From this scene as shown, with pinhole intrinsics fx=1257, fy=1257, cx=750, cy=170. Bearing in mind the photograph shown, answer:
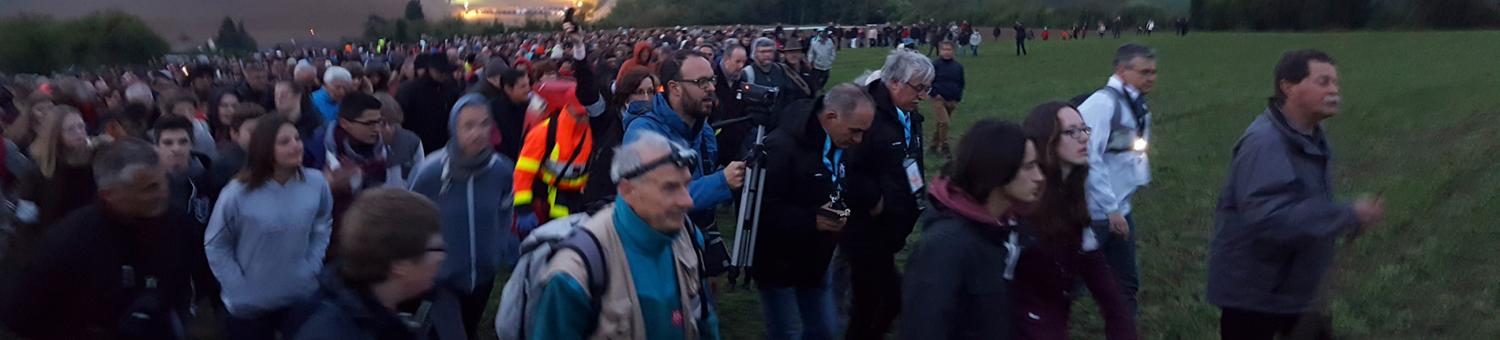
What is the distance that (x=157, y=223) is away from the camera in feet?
13.9

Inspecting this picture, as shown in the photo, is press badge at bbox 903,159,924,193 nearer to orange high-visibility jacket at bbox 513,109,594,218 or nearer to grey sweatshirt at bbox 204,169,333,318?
orange high-visibility jacket at bbox 513,109,594,218

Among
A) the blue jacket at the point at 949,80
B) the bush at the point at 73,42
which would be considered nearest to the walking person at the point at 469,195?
the blue jacket at the point at 949,80

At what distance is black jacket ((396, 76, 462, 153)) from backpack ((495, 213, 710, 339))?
6.71 m

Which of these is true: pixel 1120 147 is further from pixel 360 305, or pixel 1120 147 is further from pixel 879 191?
pixel 360 305

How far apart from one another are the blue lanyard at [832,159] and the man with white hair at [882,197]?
0.46 feet

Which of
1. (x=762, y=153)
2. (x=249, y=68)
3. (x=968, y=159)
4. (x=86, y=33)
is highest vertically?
(x=968, y=159)

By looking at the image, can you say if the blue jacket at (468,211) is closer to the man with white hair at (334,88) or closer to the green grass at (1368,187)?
the green grass at (1368,187)

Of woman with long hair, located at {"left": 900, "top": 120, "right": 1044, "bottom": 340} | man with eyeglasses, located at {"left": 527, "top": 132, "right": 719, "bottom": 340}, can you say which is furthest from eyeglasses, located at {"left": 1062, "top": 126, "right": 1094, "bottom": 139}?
man with eyeglasses, located at {"left": 527, "top": 132, "right": 719, "bottom": 340}

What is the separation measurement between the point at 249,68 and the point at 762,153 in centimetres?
868

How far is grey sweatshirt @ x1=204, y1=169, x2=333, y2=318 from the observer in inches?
177

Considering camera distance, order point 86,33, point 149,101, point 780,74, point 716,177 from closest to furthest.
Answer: point 716,177 < point 149,101 < point 780,74 < point 86,33

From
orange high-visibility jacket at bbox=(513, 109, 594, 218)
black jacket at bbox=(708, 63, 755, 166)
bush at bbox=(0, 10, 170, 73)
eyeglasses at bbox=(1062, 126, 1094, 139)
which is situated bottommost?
bush at bbox=(0, 10, 170, 73)

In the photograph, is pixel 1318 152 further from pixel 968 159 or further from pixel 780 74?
pixel 780 74

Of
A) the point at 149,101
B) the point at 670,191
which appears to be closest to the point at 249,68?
the point at 149,101
